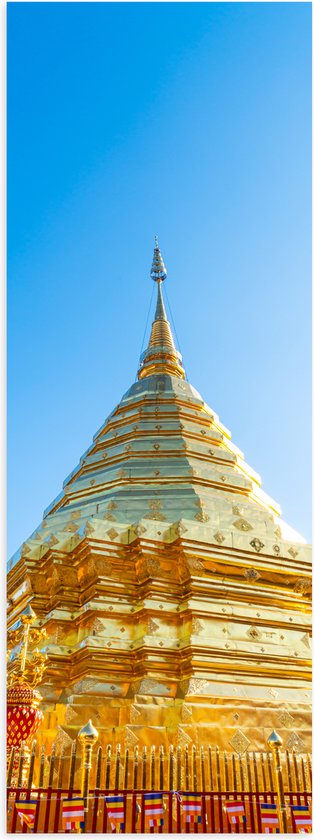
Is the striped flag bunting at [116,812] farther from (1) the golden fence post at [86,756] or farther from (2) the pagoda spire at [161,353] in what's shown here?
(2) the pagoda spire at [161,353]

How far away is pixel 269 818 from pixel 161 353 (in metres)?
15.0

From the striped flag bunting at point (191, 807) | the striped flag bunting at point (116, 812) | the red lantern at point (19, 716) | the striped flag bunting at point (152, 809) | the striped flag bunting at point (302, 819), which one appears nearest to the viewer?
the striped flag bunting at point (116, 812)

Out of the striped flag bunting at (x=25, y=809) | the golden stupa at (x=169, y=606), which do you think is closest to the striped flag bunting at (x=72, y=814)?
the striped flag bunting at (x=25, y=809)

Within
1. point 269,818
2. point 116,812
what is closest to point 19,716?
point 116,812

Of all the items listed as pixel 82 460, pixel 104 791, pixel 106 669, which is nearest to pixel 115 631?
pixel 106 669

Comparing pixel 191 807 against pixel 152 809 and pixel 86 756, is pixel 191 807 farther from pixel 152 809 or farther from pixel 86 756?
pixel 86 756

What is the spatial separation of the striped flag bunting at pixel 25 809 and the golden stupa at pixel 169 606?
10.9 feet

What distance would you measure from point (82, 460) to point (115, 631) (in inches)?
230

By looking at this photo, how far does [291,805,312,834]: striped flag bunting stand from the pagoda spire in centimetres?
1398

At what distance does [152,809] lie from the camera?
18.6ft

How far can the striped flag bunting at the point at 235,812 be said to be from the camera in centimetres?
597

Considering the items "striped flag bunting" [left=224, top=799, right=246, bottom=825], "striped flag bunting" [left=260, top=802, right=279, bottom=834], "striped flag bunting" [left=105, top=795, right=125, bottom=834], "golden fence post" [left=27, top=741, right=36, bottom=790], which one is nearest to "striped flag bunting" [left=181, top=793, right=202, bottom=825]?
"striped flag bunting" [left=224, top=799, right=246, bottom=825]

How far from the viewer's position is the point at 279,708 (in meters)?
9.56

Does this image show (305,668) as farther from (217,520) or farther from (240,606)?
(217,520)
